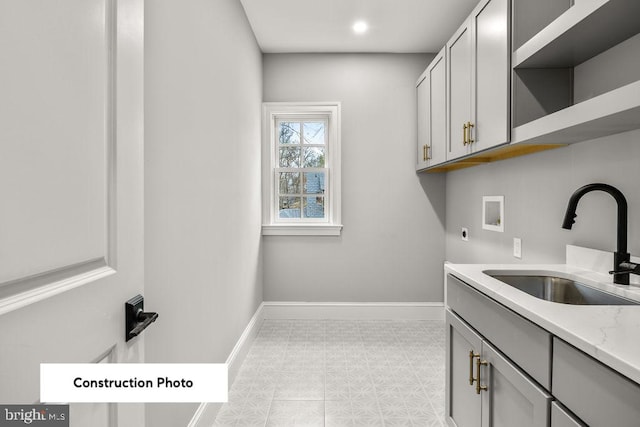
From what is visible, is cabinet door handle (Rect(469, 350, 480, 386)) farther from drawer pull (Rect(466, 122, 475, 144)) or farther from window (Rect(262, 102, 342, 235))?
window (Rect(262, 102, 342, 235))

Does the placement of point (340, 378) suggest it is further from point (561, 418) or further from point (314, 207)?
point (314, 207)

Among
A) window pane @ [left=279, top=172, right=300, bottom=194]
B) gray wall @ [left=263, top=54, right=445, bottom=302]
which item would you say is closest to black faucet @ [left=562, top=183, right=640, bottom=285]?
gray wall @ [left=263, top=54, right=445, bottom=302]

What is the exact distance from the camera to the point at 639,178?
1.41 metres

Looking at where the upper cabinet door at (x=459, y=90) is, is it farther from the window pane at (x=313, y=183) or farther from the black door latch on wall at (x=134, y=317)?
the black door latch on wall at (x=134, y=317)

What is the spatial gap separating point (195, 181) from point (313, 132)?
6.97ft

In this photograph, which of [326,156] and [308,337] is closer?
[308,337]

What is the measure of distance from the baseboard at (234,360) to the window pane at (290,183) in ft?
3.97

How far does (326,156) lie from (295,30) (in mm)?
1202

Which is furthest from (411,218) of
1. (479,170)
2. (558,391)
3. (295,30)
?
(558,391)

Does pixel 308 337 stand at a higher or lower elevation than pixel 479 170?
lower

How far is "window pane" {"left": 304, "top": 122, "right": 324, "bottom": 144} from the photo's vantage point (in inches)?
144

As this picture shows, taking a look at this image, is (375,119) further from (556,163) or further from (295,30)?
(556,163)

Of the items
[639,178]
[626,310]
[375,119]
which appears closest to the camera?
[626,310]

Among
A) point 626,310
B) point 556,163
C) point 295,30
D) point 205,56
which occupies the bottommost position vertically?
point 626,310
